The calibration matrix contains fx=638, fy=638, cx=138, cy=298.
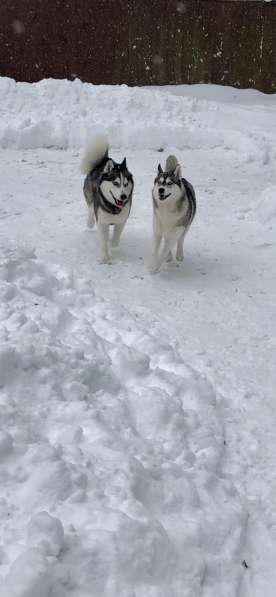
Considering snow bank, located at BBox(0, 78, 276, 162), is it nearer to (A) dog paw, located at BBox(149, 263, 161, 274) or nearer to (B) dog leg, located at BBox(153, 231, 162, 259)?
(B) dog leg, located at BBox(153, 231, 162, 259)

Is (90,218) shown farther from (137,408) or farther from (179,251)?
(137,408)

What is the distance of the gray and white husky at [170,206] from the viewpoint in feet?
18.8

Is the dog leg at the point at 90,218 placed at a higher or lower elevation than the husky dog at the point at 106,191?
lower

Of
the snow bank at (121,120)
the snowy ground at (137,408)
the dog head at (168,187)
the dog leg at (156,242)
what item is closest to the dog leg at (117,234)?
the snowy ground at (137,408)

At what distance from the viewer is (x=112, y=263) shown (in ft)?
20.4

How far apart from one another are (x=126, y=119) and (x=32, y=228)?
4855mm

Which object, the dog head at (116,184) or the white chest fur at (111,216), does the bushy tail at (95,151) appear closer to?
the dog head at (116,184)

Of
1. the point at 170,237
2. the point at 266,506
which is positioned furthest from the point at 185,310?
the point at 266,506

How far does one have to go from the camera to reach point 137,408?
3.51 metres

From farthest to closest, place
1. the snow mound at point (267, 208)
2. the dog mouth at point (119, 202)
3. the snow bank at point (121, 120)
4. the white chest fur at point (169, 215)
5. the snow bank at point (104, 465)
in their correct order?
the snow bank at point (121, 120) → the snow mound at point (267, 208) → the dog mouth at point (119, 202) → the white chest fur at point (169, 215) → the snow bank at point (104, 465)

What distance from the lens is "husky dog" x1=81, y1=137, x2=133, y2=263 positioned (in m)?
6.07

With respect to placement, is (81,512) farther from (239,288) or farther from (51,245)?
(51,245)

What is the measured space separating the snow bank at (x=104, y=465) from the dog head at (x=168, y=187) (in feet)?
5.84

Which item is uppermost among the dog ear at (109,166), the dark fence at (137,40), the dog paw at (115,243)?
the dark fence at (137,40)
